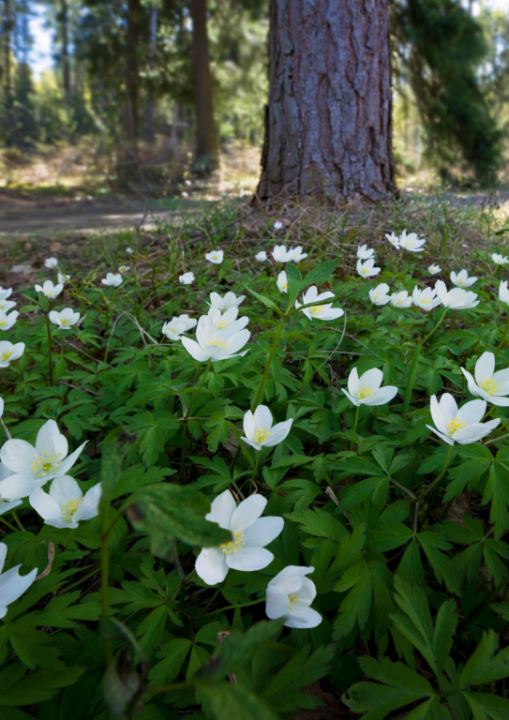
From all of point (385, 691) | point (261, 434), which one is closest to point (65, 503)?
point (261, 434)

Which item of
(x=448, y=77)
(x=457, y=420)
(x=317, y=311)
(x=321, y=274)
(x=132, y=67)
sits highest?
(x=132, y=67)

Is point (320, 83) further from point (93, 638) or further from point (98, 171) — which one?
point (98, 171)

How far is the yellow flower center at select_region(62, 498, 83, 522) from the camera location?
41.7 inches

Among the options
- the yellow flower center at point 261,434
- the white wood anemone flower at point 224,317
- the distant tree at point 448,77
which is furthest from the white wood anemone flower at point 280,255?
the distant tree at point 448,77

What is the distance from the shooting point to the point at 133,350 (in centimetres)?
206

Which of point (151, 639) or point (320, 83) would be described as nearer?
point (151, 639)

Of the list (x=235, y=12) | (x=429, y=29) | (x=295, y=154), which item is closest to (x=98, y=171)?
(x=235, y=12)

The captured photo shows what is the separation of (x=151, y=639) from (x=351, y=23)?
17.0 feet

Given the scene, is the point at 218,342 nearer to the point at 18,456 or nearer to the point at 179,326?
the point at 179,326

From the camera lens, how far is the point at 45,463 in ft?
3.76

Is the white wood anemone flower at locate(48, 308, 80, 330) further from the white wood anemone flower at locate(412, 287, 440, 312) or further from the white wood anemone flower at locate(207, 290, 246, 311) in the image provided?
the white wood anemone flower at locate(412, 287, 440, 312)

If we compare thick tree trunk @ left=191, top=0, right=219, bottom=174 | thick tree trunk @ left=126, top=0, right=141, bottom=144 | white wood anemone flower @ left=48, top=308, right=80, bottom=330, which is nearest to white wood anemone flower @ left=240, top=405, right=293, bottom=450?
white wood anemone flower @ left=48, top=308, right=80, bottom=330

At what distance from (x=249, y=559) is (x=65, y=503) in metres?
0.52

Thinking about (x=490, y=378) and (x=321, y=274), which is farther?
(x=490, y=378)
